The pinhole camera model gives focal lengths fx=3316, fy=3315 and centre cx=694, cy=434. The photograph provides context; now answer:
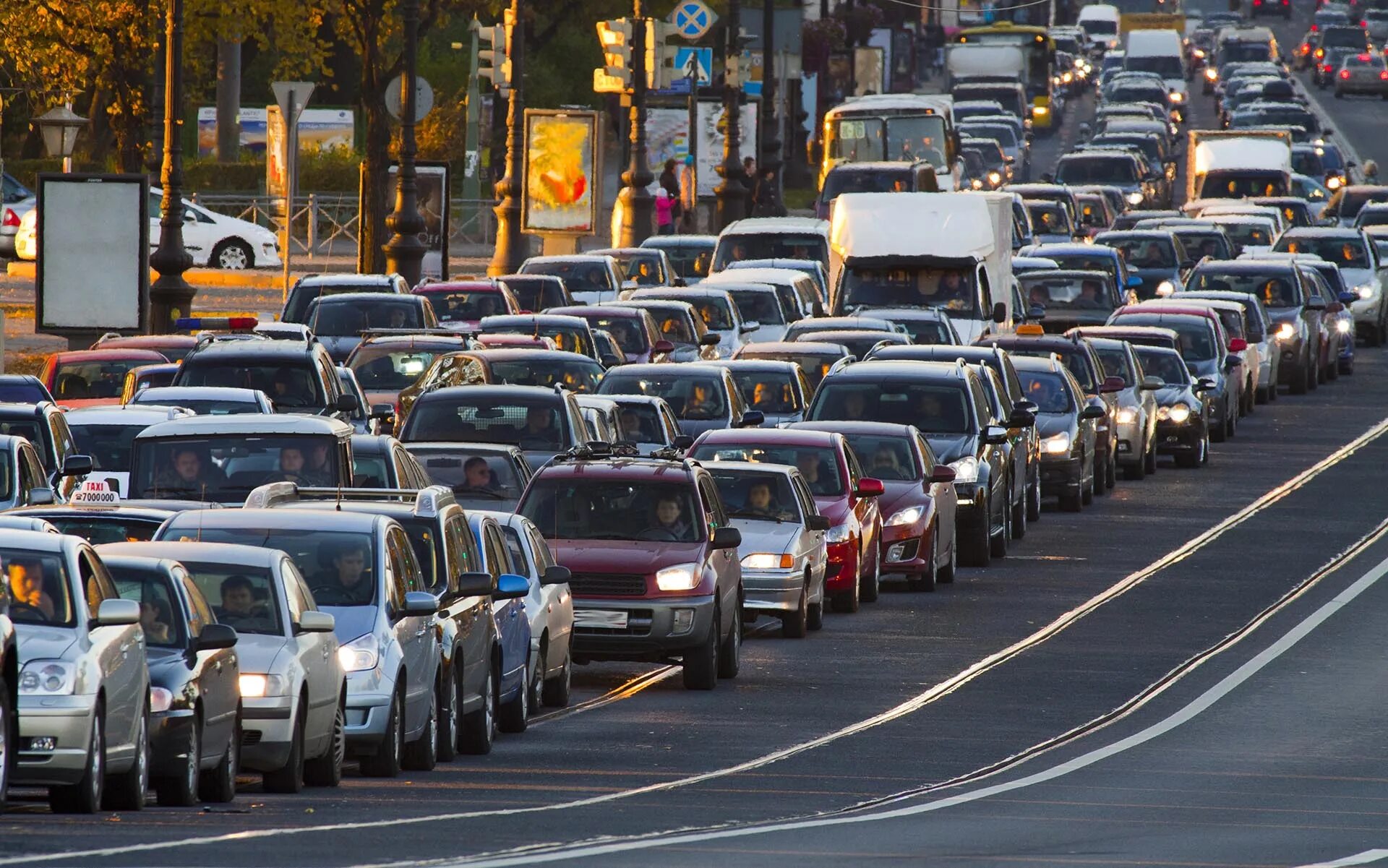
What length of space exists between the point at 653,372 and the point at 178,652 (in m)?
17.4

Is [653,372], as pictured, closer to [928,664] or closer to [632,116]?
[928,664]

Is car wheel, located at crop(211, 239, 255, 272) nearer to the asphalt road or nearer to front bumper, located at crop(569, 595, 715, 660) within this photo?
the asphalt road

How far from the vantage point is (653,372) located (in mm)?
32250

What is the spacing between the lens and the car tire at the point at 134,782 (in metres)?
14.5

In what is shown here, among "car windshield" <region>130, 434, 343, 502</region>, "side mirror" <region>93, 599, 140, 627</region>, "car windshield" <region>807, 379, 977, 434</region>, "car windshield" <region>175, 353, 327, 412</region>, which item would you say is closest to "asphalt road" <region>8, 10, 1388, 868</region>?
A: "side mirror" <region>93, 599, 140, 627</region>

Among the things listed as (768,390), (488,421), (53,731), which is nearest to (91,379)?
(488,421)

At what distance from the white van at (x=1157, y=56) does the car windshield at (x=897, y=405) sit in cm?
9044

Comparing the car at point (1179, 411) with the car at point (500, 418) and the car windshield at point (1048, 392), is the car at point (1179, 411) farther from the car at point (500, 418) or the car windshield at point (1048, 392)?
the car at point (500, 418)

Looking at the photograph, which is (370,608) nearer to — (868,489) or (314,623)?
(314,623)

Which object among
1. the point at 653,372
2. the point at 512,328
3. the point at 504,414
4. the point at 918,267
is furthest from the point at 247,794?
the point at 918,267

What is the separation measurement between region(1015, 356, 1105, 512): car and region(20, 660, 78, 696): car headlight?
20995 millimetres

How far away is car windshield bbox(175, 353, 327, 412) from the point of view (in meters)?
28.2

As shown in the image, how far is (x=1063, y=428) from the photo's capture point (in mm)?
34469

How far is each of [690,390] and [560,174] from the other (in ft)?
73.6
